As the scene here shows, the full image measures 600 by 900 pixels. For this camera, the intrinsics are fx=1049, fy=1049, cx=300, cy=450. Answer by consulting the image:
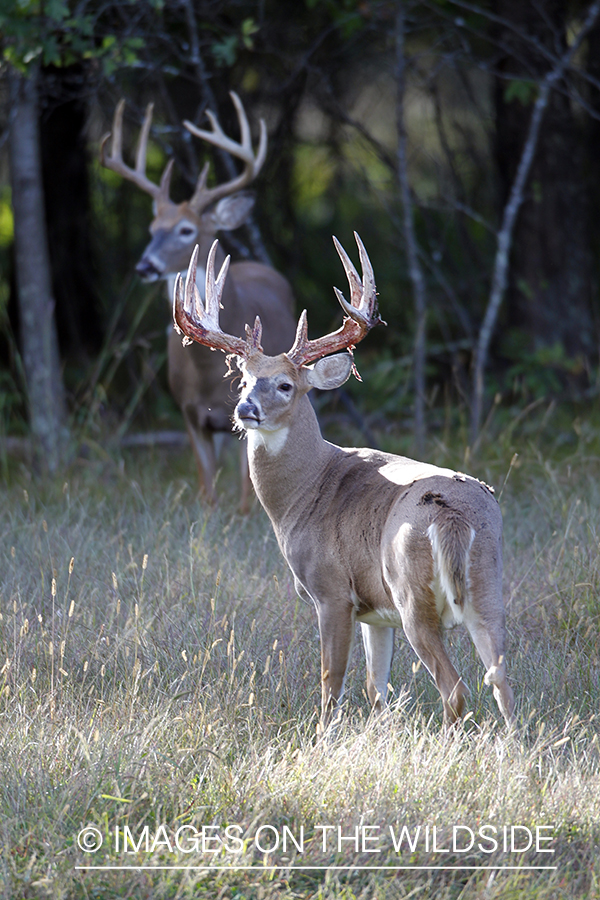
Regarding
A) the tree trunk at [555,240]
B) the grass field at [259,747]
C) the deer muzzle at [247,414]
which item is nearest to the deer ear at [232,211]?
the tree trunk at [555,240]

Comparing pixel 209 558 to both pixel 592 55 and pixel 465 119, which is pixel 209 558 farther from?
pixel 465 119

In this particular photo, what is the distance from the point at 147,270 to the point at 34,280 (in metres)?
1.10

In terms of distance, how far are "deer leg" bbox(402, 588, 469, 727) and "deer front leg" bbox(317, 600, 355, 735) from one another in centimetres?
42

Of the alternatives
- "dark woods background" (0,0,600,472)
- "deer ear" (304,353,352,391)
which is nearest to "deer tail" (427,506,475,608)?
"deer ear" (304,353,352,391)

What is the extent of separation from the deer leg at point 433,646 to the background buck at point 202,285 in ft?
10.1

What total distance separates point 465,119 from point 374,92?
4.28 ft

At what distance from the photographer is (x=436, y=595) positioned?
10.0ft

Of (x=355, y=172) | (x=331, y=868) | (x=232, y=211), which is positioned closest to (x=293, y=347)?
(x=331, y=868)

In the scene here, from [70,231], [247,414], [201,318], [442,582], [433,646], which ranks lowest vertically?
[433,646]

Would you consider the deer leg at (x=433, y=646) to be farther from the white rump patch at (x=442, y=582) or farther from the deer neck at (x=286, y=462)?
the deer neck at (x=286, y=462)

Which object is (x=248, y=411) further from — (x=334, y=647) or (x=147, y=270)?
(x=147, y=270)

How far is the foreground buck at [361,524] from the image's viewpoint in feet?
9.97

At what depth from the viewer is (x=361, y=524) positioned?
3438 millimetres

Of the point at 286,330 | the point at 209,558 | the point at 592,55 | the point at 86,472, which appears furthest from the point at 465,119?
the point at 209,558
